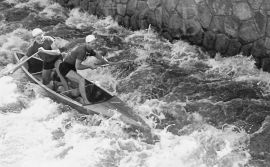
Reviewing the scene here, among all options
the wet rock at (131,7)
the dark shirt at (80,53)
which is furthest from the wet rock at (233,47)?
the dark shirt at (80,53)

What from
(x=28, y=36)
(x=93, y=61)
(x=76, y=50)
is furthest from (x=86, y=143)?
(x=28, y=36)

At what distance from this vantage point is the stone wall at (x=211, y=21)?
1080 centimetres

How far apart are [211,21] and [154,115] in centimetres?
323

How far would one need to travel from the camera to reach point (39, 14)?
15984 mm

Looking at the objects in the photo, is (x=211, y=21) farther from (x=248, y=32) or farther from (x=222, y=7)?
(x=248, y=32)

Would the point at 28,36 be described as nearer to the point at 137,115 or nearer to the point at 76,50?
the point at 76,50

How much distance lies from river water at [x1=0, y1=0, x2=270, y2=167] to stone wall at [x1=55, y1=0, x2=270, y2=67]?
1.03 ft

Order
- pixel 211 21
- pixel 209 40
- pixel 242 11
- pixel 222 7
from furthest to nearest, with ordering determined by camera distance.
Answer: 1. pixel 209 40
2. pixel 211 21
3. pixel 222 7
4. pixel 242 11

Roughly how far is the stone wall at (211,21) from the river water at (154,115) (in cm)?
31

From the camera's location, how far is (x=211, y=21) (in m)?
11.6

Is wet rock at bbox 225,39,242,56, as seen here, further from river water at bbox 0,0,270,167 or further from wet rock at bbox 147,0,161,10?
wet rock at bbox 147,0,161,10

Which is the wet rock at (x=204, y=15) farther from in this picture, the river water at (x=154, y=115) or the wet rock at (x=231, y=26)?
the river water at (x=154, y=115)

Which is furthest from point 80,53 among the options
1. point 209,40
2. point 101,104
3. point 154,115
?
point 209,40

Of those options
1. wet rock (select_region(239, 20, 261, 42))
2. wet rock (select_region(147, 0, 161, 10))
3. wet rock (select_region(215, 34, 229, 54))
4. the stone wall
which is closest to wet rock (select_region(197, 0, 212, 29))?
the stone wall
